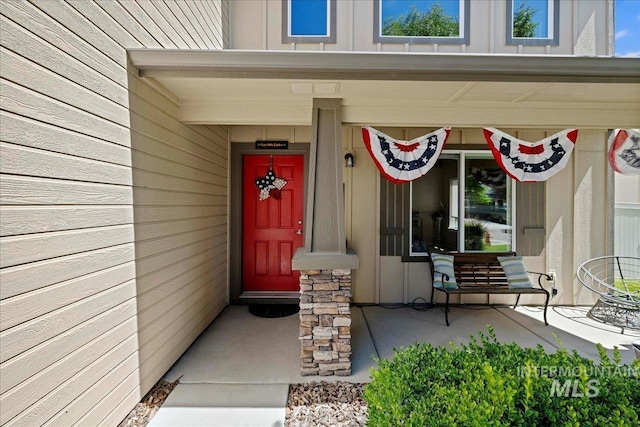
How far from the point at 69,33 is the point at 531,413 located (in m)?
2.79

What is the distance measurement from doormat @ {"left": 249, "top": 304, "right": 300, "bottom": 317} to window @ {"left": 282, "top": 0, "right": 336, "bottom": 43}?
357 centimetres

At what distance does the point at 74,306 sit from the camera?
1.82m

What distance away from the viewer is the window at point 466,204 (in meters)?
4.62

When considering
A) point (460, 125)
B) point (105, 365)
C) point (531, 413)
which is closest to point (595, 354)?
point (460, 125)

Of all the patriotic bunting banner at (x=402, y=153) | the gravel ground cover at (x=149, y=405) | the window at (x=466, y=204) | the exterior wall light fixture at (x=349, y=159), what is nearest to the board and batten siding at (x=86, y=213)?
the gravel ground cover at (x=149, y=405)

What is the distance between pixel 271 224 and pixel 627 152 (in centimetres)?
439

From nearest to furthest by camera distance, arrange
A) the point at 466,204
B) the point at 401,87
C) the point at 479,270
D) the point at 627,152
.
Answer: the point at 401,87 < the point at 627,152 < the point at 479,270 < the point at 466,204

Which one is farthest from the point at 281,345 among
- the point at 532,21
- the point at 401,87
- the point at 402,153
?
the point at 532,21

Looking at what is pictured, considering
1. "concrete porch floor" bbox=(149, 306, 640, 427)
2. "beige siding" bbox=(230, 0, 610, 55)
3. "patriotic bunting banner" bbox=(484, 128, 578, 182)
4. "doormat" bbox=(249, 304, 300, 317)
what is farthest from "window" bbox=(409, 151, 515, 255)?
"doormat" bbox=(249, 304, 300, 317)

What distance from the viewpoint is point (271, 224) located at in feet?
15.5

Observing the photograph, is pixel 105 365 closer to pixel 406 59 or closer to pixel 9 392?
pixel 9 392

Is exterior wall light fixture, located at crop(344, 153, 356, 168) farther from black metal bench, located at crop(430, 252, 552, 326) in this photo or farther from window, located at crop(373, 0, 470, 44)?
black metal bench, located at crop(430, 252, 552, 326)

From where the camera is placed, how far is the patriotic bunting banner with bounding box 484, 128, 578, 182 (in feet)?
11.3

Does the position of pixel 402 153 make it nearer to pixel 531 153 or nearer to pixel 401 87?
pixel 401 87
